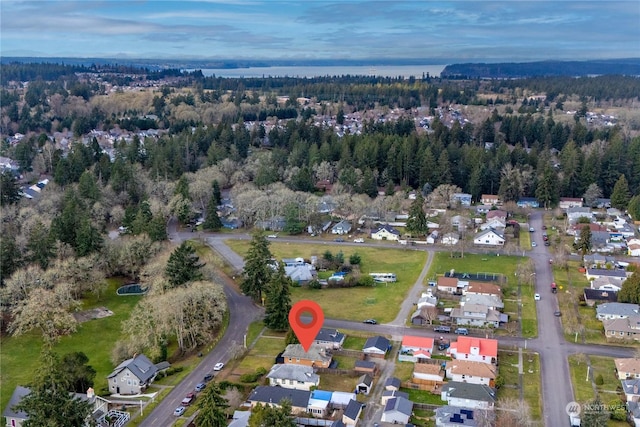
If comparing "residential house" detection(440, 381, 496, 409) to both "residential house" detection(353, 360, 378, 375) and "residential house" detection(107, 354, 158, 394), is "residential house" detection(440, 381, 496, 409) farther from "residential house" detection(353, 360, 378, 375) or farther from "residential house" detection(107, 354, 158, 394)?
"residential house" detection(107, 354, 158, 394)

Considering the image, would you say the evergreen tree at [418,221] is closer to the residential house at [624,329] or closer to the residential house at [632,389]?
the residential house at [624,329]

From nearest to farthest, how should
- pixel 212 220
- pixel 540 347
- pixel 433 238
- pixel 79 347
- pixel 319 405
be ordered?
pixel 319 405, pixel 540 347, pixel 79 347, pixel 433 238, pixel 212 220

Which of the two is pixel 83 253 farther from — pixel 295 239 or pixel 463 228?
pixel 463 228

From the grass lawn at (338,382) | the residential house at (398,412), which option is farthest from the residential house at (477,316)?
the residential house at (398,412)

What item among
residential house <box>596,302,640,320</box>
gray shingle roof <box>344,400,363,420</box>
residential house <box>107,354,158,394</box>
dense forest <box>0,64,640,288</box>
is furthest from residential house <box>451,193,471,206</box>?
residential house <box>107,354,158,394</box>

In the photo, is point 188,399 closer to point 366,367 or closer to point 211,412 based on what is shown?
point 211,412

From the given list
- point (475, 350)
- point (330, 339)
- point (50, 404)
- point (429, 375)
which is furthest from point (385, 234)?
point (50, 404)

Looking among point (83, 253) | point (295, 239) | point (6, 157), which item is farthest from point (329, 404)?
point (6, 157)

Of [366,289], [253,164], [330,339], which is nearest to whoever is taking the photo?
[330,339]
